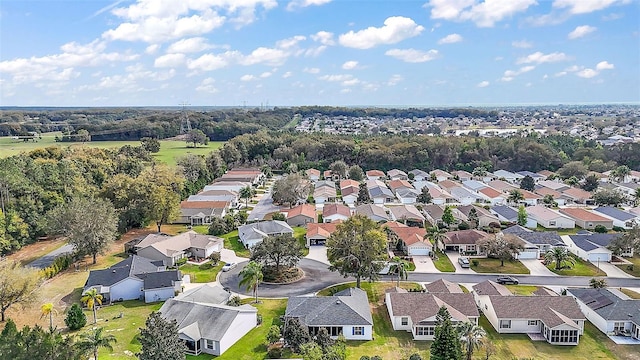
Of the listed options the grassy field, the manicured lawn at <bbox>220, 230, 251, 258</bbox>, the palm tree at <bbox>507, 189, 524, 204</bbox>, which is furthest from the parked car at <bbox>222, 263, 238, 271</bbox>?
the grassy field

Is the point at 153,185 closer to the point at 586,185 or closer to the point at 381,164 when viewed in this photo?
the point at 381,164

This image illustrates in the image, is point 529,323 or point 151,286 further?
point 151,286

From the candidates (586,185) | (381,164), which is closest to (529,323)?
(586,185)

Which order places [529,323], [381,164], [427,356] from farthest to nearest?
[381,164] < [529,323] < [427,356]

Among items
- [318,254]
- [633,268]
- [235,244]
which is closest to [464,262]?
[318,254]

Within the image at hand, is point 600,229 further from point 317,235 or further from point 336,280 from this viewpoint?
point 336,280

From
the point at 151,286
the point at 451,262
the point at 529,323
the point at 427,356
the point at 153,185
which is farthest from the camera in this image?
the point at 153,185

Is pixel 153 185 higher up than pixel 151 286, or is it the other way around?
pixel 153 185
